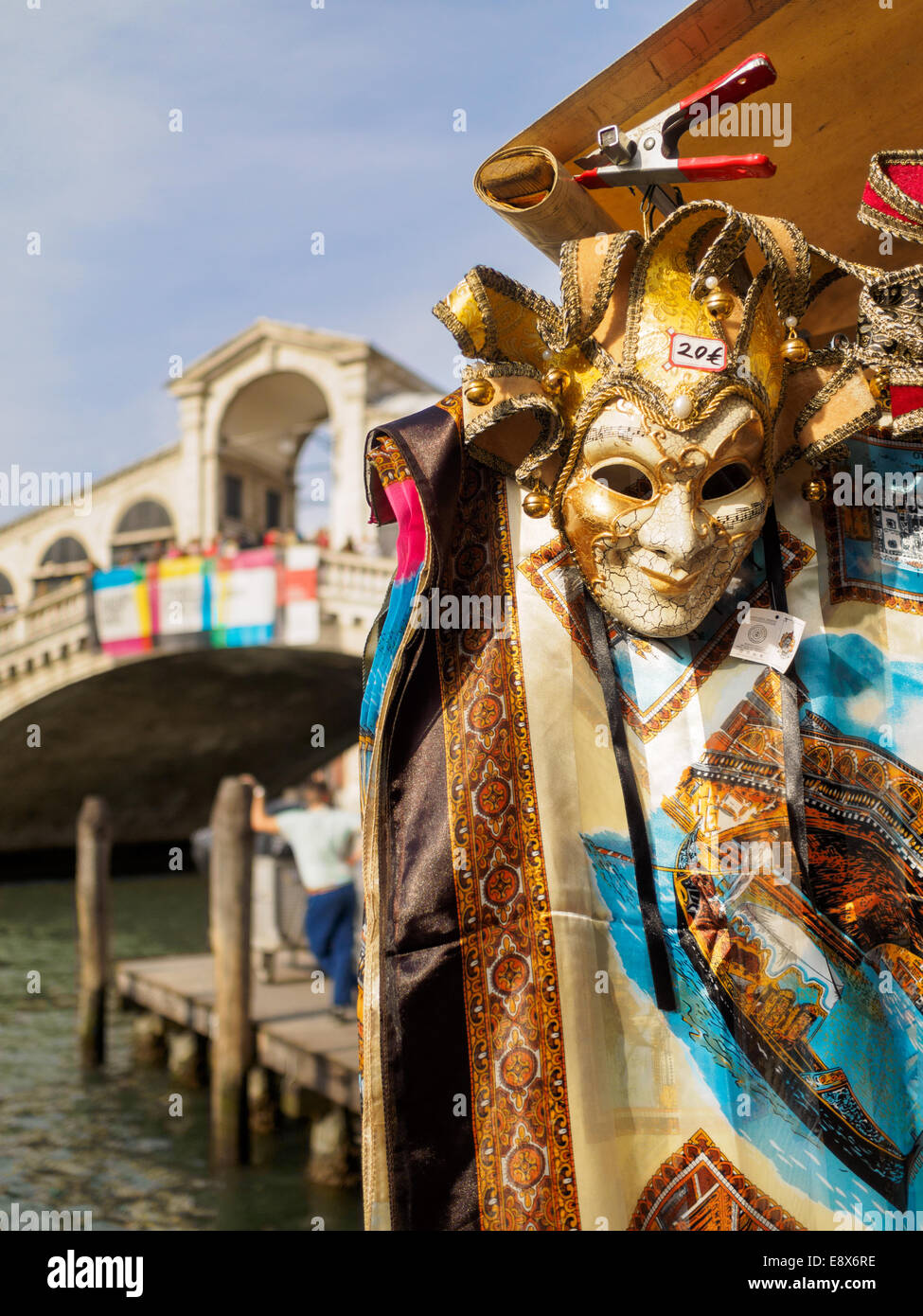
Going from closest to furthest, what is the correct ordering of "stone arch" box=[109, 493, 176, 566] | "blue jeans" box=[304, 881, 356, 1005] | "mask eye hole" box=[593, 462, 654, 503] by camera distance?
"mask eye hole" box=[593, 462, 654, 503]
"blue jeans" box=[304, 881, 356, 1005]
"stone arch" box=[109, 493, 176, 566]

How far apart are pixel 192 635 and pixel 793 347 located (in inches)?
636

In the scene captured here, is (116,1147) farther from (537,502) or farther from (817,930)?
(537,502)

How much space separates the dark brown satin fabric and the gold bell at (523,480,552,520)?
156 millimetres

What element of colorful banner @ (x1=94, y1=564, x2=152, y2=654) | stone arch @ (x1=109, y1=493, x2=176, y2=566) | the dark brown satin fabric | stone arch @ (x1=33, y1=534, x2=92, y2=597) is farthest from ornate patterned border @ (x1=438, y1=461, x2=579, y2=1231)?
stone arch @ (x1=33, y1=534, x2=92, y2=597)

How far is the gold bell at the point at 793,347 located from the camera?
6.80 ft

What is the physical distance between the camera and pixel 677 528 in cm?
199

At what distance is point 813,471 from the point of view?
2.25 m

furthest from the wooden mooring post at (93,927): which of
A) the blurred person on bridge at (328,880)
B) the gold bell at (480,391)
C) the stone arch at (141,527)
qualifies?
the stone arch at (141,527)

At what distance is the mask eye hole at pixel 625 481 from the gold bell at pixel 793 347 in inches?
13.4

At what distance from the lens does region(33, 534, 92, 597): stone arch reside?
2489cm

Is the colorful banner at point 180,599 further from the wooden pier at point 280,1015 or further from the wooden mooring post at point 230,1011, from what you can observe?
the wooden mooring post at point 230,1011

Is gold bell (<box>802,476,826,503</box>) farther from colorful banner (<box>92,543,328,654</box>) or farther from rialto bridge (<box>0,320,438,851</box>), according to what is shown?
colorful banner (<box>92,543,328,654</box>)

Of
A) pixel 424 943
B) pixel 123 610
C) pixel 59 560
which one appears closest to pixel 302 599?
pixel 123 610
